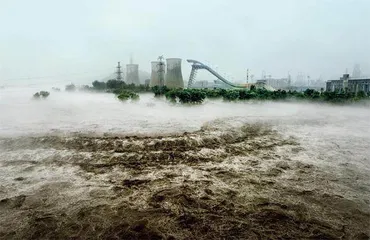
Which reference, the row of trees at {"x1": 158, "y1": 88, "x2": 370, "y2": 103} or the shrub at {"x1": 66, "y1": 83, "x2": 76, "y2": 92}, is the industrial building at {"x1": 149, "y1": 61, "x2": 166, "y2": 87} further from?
the row of trees at {"x1": 158, "y1": 88, "x2": 370, "y2": 103}

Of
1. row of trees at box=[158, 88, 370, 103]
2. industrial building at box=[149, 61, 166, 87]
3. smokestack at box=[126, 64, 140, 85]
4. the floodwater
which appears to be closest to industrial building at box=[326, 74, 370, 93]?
row of trees at box=[158, 88, 370, 103]

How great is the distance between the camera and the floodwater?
5445 mm

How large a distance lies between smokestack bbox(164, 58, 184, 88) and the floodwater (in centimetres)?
3769

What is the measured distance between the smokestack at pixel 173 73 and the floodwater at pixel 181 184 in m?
37.7

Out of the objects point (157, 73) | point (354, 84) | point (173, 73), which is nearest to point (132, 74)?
point (157, 73)

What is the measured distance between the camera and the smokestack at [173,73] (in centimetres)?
5088

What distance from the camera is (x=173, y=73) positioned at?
5119 cm

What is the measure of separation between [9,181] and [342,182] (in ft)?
30.9

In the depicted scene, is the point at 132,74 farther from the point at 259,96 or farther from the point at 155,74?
the point at 259,96

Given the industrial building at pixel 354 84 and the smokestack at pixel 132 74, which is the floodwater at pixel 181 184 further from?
the smokestack at pixel 132 74

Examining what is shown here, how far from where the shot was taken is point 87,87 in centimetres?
5334

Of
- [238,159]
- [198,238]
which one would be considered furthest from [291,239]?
[238,159]

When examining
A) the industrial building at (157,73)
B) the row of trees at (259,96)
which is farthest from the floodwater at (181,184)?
the industrial building at (157,73)

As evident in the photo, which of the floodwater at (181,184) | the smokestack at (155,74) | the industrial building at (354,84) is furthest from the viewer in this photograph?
the smokestack at (155,74)
